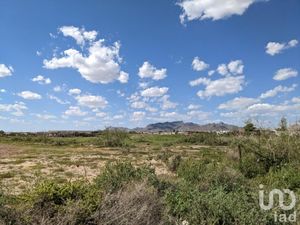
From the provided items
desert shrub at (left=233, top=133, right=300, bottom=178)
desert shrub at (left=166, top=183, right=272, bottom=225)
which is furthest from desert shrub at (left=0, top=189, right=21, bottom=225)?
desert shrub at (left=233, top=133, right=300, bottom=178)

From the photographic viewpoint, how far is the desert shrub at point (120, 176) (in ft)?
33.3

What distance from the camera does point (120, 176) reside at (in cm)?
1080

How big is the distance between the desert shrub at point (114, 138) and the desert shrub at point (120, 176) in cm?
4231

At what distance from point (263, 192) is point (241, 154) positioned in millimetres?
10505

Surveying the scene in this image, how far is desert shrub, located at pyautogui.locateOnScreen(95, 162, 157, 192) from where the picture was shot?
399 inches

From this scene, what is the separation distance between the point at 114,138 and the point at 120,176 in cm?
4520

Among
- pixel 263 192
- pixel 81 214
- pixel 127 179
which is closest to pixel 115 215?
pixel 81 214

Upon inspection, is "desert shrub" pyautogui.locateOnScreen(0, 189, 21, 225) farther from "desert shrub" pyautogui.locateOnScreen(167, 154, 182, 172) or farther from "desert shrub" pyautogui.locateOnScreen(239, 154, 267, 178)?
"desert shrub" pyautogui.locateOnScreen(167, 154, 182, 172)

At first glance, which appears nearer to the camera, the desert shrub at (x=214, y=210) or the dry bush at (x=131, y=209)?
the dry bush at (x=131, y=209)

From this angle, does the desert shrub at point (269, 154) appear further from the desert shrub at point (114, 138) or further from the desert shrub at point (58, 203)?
the desert shrub at point (114, 138)

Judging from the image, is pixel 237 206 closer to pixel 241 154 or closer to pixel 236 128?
pixel 241 154

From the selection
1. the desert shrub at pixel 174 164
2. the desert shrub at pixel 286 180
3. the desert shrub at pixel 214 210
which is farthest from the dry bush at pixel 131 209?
the desert shrub at pixel 174 164

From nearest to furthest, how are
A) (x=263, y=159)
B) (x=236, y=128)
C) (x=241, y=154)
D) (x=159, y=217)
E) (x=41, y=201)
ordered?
(x=41, y=201) < (x=159, y=217) < (x=263, y=159) < (x=241, y=154) < (x=236, y=128)

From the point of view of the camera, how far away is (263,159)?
62.4 feet
